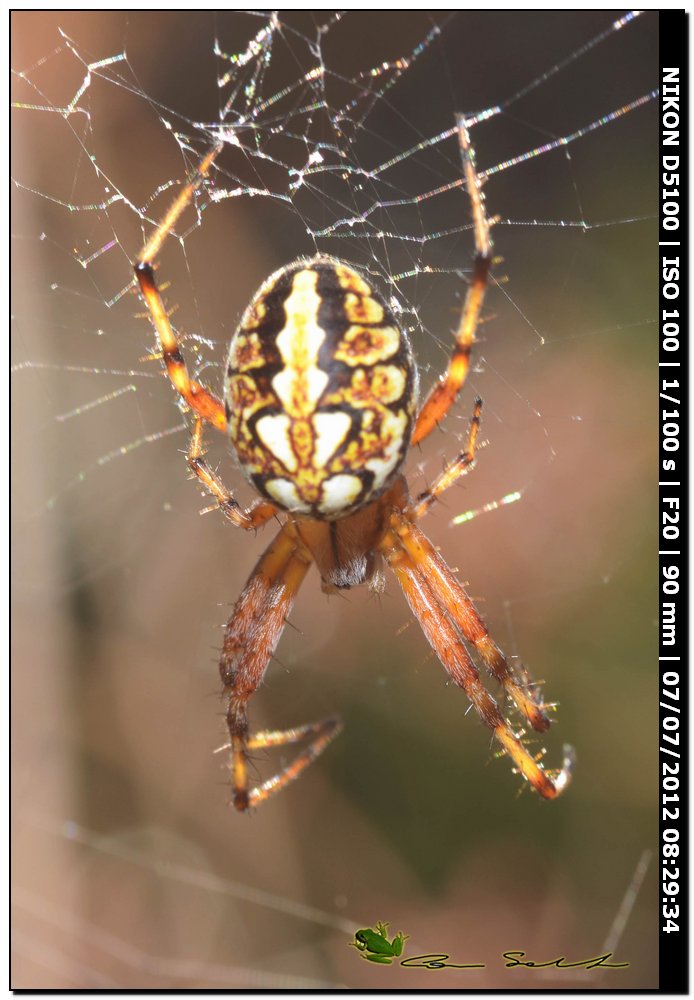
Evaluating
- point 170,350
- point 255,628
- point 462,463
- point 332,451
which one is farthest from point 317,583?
point 332,451

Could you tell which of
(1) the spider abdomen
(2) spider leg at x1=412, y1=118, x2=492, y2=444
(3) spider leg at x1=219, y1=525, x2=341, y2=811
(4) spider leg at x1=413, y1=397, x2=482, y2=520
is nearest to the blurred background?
(3) spider leg at x1=219, y1=525, x2=341, y2=811

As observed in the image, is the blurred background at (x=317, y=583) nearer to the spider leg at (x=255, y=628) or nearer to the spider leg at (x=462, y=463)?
the spider leg at (x=255, y=628)

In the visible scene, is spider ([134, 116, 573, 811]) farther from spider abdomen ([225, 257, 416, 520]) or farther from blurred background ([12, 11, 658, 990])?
blurred background ([12, 11, 658, 990])

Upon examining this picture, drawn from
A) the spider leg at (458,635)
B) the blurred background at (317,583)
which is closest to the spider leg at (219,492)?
the spider leg at (458,635)

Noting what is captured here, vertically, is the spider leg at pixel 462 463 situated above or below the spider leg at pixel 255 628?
above

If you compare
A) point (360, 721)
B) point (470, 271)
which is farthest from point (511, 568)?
point (470, 271)

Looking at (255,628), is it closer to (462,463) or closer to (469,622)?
(469,622)

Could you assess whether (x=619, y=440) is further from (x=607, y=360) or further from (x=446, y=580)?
(x=446, y=580)
